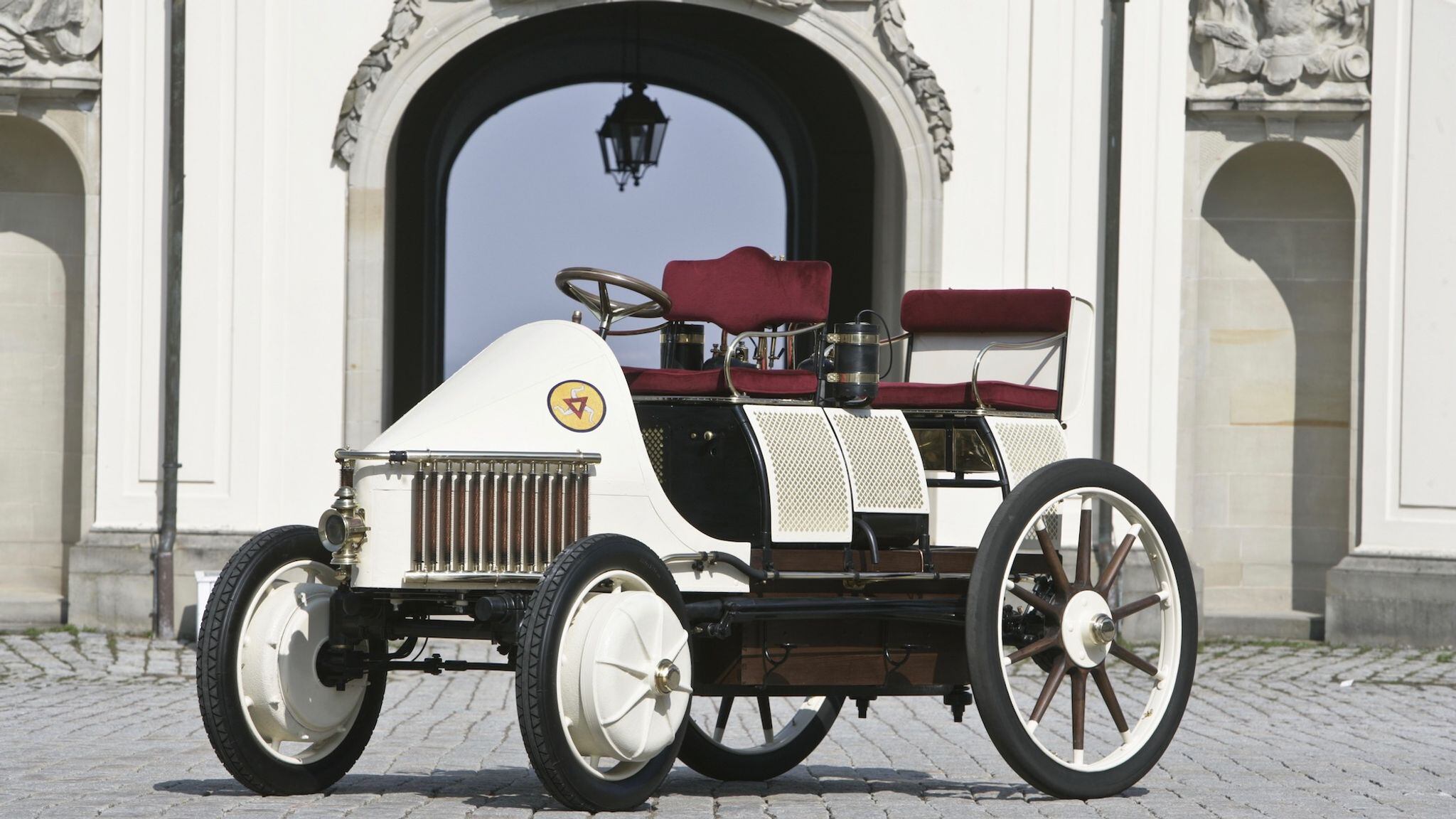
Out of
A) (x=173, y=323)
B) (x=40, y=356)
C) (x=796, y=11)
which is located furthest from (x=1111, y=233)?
(x=40, y=356)

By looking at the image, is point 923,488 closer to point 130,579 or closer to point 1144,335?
point 1144,335

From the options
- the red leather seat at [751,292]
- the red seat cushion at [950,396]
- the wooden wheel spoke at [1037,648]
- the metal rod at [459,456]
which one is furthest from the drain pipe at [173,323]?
the wooden wheel spoke at [1037,648]

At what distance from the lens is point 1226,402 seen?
1294 centimetres

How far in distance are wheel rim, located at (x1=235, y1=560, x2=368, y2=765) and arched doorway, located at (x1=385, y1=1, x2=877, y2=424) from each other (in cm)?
1057

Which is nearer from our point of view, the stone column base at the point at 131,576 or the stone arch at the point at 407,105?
the stone column base at the point at 131,576

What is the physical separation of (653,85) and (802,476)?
1274cm

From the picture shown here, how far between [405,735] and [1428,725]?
463 centimetres

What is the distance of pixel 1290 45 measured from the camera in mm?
12086

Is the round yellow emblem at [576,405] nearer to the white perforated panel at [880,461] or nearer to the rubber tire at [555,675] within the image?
the rubber tire at [555,675]

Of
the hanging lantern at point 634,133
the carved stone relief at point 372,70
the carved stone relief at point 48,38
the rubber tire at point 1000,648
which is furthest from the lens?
the hanging lantern at point 634,133

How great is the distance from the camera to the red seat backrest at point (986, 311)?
20.1 ft

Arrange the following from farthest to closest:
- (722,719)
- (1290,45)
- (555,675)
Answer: (1290,45) → (722,719) → (555,675)

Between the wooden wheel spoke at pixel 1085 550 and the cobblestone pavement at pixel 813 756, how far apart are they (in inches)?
25.5

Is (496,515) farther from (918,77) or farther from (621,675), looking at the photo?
(918,77)
